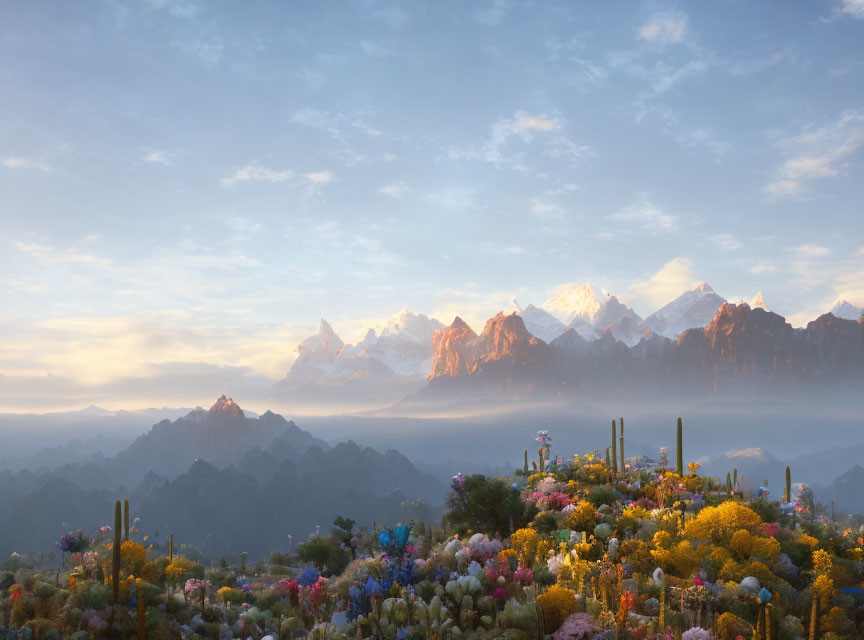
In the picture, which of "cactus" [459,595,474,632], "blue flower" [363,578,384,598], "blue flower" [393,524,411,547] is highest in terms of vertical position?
"blue flower" [393,524,411,547]

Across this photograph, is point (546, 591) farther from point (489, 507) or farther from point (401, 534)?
point (489, 507)

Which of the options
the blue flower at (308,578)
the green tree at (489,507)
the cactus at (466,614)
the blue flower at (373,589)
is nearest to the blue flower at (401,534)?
the blue flower at (373,589)

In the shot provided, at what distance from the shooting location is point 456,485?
24719 mm

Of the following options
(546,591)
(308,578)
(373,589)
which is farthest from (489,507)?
(373,589)

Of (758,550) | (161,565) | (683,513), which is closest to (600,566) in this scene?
(758,550)

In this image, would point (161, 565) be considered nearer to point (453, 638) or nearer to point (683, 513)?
point (453, 638)

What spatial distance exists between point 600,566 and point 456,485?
9.33 metres

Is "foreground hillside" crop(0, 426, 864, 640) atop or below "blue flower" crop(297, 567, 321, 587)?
atop

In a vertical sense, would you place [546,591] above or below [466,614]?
above

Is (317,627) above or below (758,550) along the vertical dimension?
below

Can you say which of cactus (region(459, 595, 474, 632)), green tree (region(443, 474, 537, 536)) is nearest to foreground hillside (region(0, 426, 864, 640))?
cactus (region(459, 595, 474, 632))

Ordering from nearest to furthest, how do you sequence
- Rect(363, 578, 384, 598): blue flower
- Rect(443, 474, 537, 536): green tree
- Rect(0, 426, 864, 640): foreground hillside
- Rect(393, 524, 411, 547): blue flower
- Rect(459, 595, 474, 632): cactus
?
Rect(0, 426, 864, 640): foreground hillside → Rect(459, 595, 474, 632): cactus → Rect(393, 524, 411, 547): blue flower → Rect(363, 578, 384, 598): blue flower → Rect(443, 474, 537, 536): green tree

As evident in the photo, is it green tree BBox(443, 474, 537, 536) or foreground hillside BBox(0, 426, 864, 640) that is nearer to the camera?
foreground hillside BBox(0, 426, 864, 640)

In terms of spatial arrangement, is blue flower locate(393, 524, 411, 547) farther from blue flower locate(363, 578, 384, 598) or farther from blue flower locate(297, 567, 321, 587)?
blue flower locate(297, 567, 321, 587)
